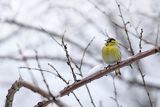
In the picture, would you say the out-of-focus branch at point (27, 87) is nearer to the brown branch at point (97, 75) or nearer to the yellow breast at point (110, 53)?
the brown branch at point (97, 75)

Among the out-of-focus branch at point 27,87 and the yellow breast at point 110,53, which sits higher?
the yellow breast at point 110,53

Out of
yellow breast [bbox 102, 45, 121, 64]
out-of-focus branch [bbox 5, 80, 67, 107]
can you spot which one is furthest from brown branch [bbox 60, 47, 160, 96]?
yellow breast [bbox 102, 45, 121, 64]

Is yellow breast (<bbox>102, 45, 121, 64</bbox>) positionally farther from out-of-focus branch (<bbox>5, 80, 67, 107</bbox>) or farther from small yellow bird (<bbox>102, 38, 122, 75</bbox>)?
out-of-focus branch (<bbox>5, 80, 67, 107</bbox>)

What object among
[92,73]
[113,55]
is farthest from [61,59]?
[92,73]

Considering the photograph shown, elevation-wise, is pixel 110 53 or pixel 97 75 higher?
pixel 110 53

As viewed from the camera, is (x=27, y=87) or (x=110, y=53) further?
(x=110, y=53)

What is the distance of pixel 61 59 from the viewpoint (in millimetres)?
13438

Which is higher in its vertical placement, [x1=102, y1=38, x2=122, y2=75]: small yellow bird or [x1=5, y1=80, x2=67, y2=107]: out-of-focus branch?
[x1=102, y1=38, x2=122, y2=75]: small yellow bird

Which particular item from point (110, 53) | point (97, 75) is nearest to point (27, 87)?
point (97, 75)

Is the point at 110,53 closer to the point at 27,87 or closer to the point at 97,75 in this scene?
the point at 97,75

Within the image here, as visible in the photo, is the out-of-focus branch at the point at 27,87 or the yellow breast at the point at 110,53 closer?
the out-of-focus branch at the point at 27,87

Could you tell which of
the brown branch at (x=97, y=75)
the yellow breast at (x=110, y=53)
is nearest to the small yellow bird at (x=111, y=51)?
the yellow breast at (x=110, y=53)

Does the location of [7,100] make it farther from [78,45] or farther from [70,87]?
[78,45]

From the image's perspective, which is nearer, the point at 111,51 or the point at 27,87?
the point at 27,87
